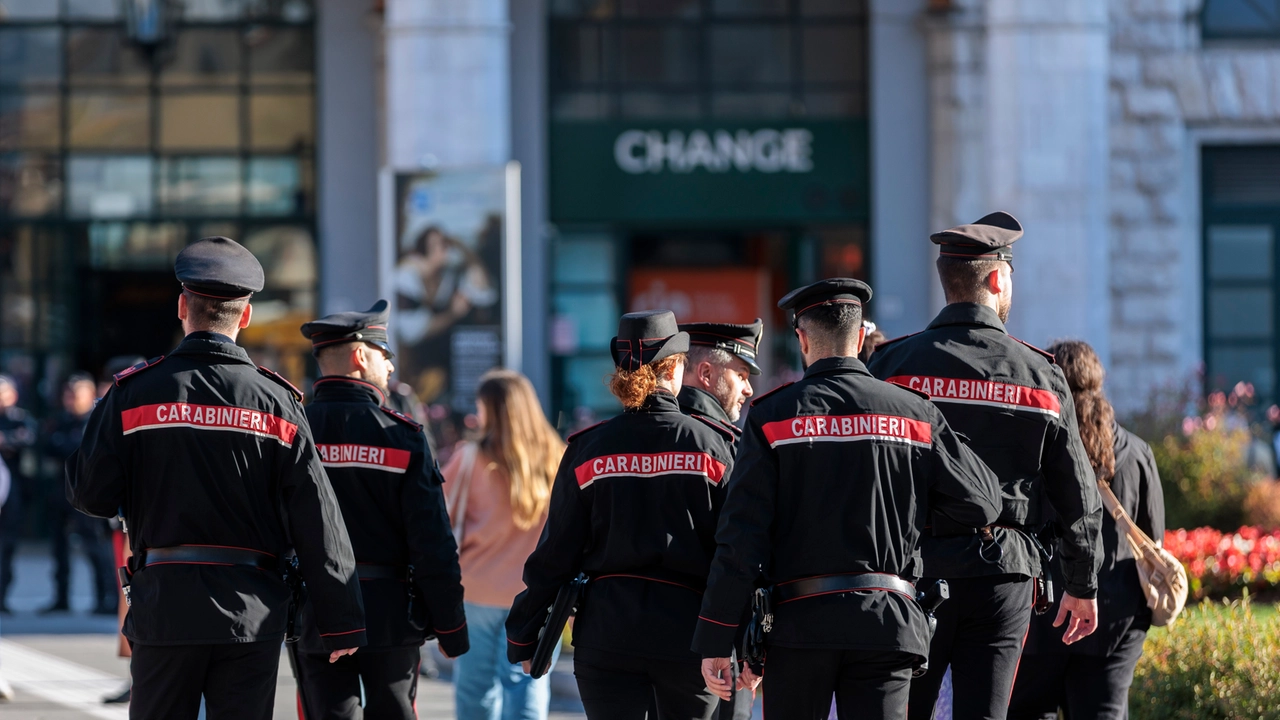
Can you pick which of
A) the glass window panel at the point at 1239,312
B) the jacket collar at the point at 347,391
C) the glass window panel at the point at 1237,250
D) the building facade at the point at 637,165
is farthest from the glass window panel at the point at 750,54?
the jacket collar at the point at 347,391

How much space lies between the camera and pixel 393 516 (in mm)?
5484

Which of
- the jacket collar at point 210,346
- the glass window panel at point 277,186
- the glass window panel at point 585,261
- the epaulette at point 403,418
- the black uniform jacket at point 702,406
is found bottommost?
the epaulette at point 403,418

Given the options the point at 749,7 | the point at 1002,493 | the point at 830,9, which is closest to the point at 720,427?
the point at 1002,493

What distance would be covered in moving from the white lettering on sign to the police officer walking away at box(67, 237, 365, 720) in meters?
11.6

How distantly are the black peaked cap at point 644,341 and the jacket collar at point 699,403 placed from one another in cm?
22

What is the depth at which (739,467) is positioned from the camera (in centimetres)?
435

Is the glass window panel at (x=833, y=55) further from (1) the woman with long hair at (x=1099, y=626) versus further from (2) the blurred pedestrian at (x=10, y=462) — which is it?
(1) the woman with long hair at (x=1099, y=626)

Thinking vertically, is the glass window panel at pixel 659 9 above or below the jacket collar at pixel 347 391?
above

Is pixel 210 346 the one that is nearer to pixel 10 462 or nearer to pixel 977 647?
pixel 977 647

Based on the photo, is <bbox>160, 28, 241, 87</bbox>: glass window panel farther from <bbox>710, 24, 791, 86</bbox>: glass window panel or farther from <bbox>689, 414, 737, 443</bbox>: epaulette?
<bbox>689, 414, 737, 443</bbox>: epaulette

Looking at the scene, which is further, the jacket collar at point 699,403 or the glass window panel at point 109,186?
→ the glass window panel at point 109,186

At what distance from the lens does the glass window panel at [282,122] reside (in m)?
16.7

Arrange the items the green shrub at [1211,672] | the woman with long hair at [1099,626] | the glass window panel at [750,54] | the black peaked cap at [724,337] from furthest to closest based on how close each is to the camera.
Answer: the glass window panel at [750,54]
the green shrub at [1211,672]
the woman with long hair at [1099,626]
the black peaked cap at [724,337]

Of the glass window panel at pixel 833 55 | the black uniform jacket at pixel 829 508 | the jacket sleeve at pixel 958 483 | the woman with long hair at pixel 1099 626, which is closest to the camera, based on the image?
the black uniform jacket at pixel 829 508
